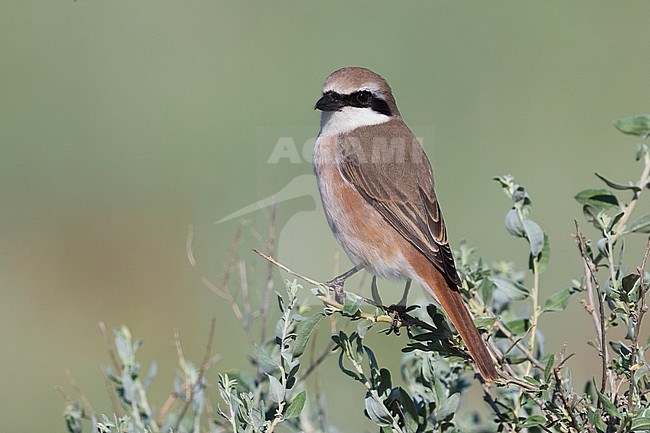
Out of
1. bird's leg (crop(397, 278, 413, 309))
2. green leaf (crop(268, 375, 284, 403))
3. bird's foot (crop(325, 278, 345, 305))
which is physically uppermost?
green leaf (crop(268, 375, 284, 403))

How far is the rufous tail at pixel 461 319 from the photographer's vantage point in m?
2.62

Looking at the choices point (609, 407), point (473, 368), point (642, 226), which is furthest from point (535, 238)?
point (609, 407)

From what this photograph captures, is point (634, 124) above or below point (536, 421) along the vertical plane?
above

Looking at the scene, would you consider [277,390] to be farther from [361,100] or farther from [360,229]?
[361,100]

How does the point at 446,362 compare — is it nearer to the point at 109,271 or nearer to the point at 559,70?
the point at 109,271

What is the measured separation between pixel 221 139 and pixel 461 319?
17.0 feet

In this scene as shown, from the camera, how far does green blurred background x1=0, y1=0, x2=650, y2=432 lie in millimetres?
5785

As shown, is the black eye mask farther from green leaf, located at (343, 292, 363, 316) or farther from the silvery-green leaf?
the silvery-green leaf

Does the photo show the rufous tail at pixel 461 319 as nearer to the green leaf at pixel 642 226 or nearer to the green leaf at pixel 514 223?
the green leaf at pixel 514 223

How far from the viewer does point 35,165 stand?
24.3ft

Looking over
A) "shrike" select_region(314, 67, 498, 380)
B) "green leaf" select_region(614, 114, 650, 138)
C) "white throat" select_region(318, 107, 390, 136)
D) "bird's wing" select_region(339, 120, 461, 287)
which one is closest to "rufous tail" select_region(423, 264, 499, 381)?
"shrike" select_region(314, 67, 498, 380)

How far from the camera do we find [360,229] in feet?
12.2

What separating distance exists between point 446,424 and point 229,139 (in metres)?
5.31

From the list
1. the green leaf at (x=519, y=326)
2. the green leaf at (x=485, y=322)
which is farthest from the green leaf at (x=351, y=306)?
the green leaf at (x=519, y=326)
